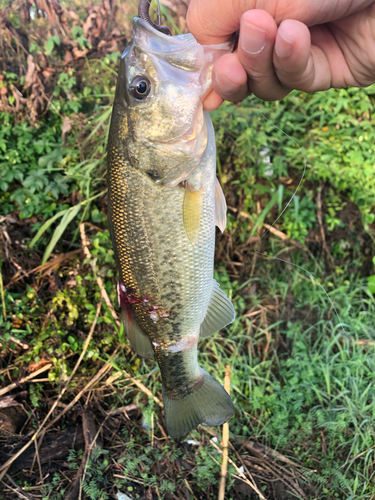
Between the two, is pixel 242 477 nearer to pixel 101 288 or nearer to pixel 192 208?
pixel 101 288

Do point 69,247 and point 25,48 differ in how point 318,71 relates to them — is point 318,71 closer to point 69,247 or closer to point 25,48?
point 69,247

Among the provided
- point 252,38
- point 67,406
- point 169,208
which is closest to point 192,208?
point 169,208

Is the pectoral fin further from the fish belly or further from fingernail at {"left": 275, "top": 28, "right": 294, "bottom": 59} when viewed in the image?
fingernail at {"left": 275, "top": 28, "right": 294, "bottom": 59}

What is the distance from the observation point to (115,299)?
2.68 metres

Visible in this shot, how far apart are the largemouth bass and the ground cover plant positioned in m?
1.10

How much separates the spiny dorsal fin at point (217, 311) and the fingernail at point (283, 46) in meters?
0.99

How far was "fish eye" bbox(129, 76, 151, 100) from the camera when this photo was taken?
126 cm

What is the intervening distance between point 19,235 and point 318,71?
2.57 meters

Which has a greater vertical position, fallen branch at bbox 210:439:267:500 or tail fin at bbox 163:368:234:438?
tail fin at bbox 163:368:234:438

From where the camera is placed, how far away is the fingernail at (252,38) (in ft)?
3.40

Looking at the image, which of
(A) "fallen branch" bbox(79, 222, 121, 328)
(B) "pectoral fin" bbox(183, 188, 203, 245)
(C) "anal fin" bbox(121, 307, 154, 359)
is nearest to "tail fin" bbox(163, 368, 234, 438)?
(C) "anal fin" bbox(121, 307, 154, 359)

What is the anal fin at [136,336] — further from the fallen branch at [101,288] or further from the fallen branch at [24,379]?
the fallen branch at [24,379]

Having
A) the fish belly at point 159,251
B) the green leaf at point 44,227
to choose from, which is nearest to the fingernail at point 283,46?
the fish belly at point 159,251

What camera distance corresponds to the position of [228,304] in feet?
5.16
